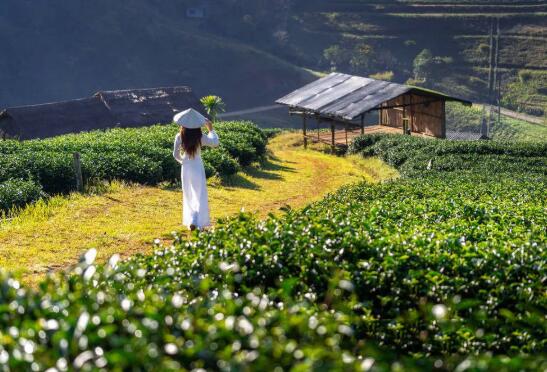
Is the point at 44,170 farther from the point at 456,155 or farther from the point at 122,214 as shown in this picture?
the point at 456,155

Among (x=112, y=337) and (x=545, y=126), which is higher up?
(x=112, y=337)

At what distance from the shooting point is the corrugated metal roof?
36781mm

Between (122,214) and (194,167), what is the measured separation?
10.6ft

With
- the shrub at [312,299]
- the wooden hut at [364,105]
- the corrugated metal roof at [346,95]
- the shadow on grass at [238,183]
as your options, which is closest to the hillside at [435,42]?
the wooden hut at [364,105]

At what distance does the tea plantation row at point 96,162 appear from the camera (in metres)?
19.7

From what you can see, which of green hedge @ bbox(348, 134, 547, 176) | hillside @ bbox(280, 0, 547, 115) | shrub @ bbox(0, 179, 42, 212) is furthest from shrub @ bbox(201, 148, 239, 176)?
hillside @ bbox(280, 0, 547, 115)

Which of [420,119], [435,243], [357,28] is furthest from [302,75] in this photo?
[435,243]

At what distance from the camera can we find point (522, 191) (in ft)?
56.5

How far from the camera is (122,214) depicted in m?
17.4

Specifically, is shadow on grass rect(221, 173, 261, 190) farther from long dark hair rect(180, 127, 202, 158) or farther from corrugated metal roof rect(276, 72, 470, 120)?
corrugated metal roof rect(276, 72, 470, 120)

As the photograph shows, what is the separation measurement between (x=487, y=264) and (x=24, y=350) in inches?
201

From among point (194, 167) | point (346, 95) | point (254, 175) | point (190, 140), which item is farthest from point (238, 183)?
point (346, 95)

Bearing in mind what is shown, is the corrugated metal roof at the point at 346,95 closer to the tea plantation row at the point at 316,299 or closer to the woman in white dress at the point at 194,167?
the woman in white dress at the point at 194,167

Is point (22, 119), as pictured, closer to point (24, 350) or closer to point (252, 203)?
point (252, 203)
